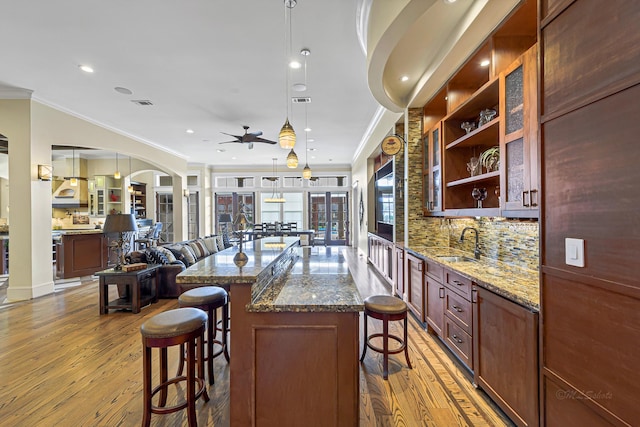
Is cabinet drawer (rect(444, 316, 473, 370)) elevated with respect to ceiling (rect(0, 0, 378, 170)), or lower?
lower

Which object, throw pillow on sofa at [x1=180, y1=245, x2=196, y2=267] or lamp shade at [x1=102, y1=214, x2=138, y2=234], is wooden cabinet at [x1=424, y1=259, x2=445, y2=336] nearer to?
throw pillow on sofa at [x1=180, y1=245, x2=196, y2=267]

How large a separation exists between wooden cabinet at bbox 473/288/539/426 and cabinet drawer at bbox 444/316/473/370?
0.32 ft

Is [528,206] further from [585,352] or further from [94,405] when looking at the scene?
[94,405]

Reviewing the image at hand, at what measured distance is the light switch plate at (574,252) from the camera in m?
1.26

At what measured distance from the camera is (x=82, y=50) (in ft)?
10.8

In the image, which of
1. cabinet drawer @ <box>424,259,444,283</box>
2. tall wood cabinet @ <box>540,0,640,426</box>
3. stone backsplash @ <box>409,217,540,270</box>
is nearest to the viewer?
tall wood cabinet @ <box>540,0,640,426</box>

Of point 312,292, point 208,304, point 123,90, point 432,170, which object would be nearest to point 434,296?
point 432,170

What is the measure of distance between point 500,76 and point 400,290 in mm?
3031

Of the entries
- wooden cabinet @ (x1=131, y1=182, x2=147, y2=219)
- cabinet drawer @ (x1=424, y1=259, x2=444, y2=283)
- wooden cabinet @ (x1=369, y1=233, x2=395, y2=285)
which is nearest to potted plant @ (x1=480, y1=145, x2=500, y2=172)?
cabinet drawer @ (x1=424, y1=259, x2=444, y2=283)

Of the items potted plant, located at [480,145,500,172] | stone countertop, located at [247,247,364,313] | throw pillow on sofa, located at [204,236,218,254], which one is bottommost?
throw pillow on sofa, located at [204,236,218,254]

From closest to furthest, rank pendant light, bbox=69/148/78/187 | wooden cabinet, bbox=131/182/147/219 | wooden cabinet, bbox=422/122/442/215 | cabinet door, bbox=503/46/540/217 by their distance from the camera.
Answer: cabinet door, bbox=503/46/540/217 < wooden cabinet, bbox=422/122/442/215 < pendant light, bbox=69/148/78/187 < wooden cabinet, bbox=131/182/147/219

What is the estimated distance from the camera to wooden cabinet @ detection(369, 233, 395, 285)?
5.00m

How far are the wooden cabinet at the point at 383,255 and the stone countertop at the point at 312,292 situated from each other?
251 centimetres

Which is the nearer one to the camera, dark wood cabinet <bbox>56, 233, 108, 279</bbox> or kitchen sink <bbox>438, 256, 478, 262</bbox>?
kitchen sink <bbox>438, 256, 478, 262</bbox>
